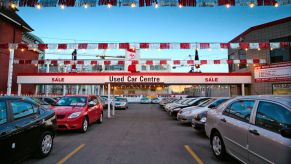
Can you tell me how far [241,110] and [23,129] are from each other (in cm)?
481

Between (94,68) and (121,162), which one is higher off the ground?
Result: (94,68)

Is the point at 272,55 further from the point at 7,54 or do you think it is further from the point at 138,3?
the point at 7,54

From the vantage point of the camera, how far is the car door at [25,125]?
14.1 feet

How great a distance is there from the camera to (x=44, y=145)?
539 centimetres

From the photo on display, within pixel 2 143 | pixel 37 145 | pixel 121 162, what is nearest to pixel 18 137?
pixel 2 143

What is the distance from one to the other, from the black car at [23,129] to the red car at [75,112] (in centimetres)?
255

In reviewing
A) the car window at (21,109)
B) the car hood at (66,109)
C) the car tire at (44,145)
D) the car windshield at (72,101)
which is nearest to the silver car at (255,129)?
the car tire at (44,145)

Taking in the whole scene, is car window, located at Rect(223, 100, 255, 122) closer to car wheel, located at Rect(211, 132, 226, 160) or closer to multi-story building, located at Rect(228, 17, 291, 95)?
car wheel, located at Rect(211, 132, 226, 160)

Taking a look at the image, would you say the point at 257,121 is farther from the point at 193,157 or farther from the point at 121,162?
the point at 121,162

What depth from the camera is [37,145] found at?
5004 mm

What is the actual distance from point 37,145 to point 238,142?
15.2 feet

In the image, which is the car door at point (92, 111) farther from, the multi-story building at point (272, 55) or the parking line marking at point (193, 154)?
the multi-story building at point (272, 55)

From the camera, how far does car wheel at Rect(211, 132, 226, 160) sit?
503 centimetres

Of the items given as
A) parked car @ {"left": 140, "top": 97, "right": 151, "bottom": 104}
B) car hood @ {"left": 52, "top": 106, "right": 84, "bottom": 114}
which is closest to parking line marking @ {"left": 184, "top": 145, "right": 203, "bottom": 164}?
car hood @ {"left": 52, "top": 106, "right": 84, "bottom": 114}
